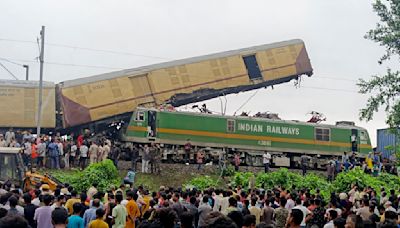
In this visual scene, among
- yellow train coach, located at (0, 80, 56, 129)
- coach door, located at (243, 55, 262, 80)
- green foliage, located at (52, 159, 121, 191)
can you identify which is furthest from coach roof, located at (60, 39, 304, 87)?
green foliage, located at (52, 159, 121, 191)

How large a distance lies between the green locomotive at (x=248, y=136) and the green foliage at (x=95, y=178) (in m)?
6.66

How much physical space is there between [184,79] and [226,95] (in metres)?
2.65

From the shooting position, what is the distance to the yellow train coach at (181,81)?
29156 mm

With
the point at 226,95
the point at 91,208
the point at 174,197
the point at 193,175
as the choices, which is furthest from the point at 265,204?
the point at 226,95

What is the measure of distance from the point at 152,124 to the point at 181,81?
260cm

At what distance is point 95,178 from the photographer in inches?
886

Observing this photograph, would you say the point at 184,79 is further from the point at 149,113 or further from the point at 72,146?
the point at 72,146

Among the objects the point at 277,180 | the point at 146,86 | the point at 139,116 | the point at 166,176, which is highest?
the point at 146,86

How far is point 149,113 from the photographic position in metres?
30.1

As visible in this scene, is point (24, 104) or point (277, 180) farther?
point (24, 104)

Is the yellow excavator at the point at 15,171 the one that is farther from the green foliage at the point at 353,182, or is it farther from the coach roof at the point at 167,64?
the green foliage at the point at 353,182

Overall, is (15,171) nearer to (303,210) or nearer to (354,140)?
(303,210)

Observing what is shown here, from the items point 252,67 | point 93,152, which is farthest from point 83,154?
point 252,67

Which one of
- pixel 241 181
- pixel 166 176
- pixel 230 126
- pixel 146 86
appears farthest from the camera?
pixel 230 126
